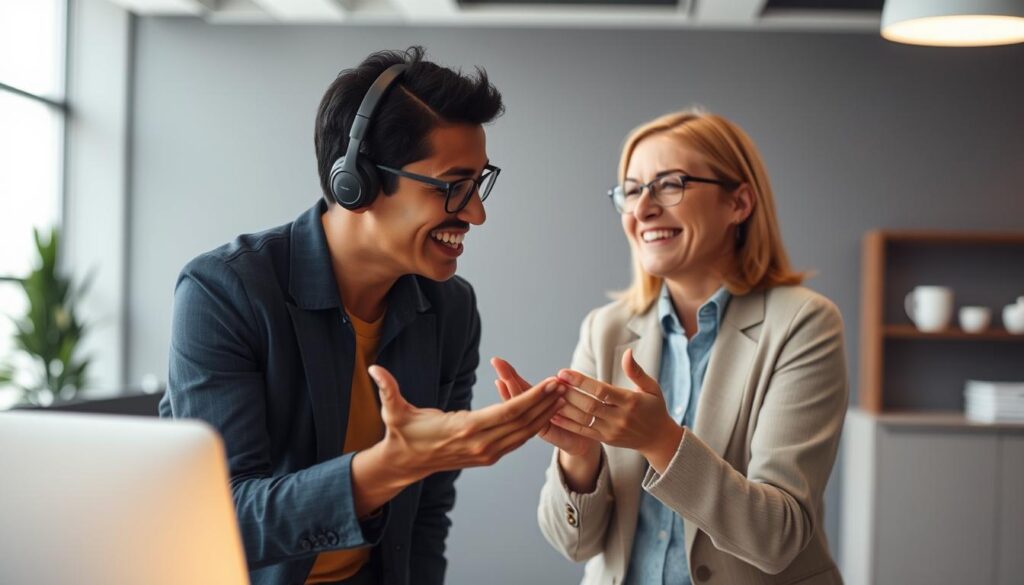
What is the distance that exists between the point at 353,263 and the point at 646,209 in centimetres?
64

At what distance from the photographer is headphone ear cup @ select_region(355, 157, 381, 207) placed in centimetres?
148

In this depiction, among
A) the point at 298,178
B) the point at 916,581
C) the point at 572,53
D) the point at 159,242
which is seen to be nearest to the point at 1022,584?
the point at 916,581

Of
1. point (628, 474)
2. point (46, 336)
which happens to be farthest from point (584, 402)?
point (46, 336)

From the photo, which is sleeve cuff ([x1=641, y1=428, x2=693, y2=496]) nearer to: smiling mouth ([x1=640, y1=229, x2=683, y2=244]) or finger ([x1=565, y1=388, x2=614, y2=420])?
finger ([x1=565, y1=388, x2=614, y2=420])

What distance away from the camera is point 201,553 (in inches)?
30.2

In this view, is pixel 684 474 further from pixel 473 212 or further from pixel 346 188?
pixel 346 188

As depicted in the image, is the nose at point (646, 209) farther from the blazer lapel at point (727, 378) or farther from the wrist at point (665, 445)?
the wrist at point (665, 445)

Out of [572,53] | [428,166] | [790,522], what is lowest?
[790,522]

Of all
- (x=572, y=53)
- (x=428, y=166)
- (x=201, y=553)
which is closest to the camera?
(x=201, y=553)

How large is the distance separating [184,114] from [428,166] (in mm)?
4071

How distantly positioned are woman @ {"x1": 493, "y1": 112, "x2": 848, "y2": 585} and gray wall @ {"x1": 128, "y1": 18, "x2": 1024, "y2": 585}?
2995 millimetres

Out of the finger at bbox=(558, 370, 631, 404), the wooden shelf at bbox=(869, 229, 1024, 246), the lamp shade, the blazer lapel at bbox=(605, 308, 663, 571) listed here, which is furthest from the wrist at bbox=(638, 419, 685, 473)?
the wooden shelf at bbox=(869, 229, 1024, 246)

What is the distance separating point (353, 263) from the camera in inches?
62.5

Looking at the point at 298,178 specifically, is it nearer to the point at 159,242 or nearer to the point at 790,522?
the point at 159,242
